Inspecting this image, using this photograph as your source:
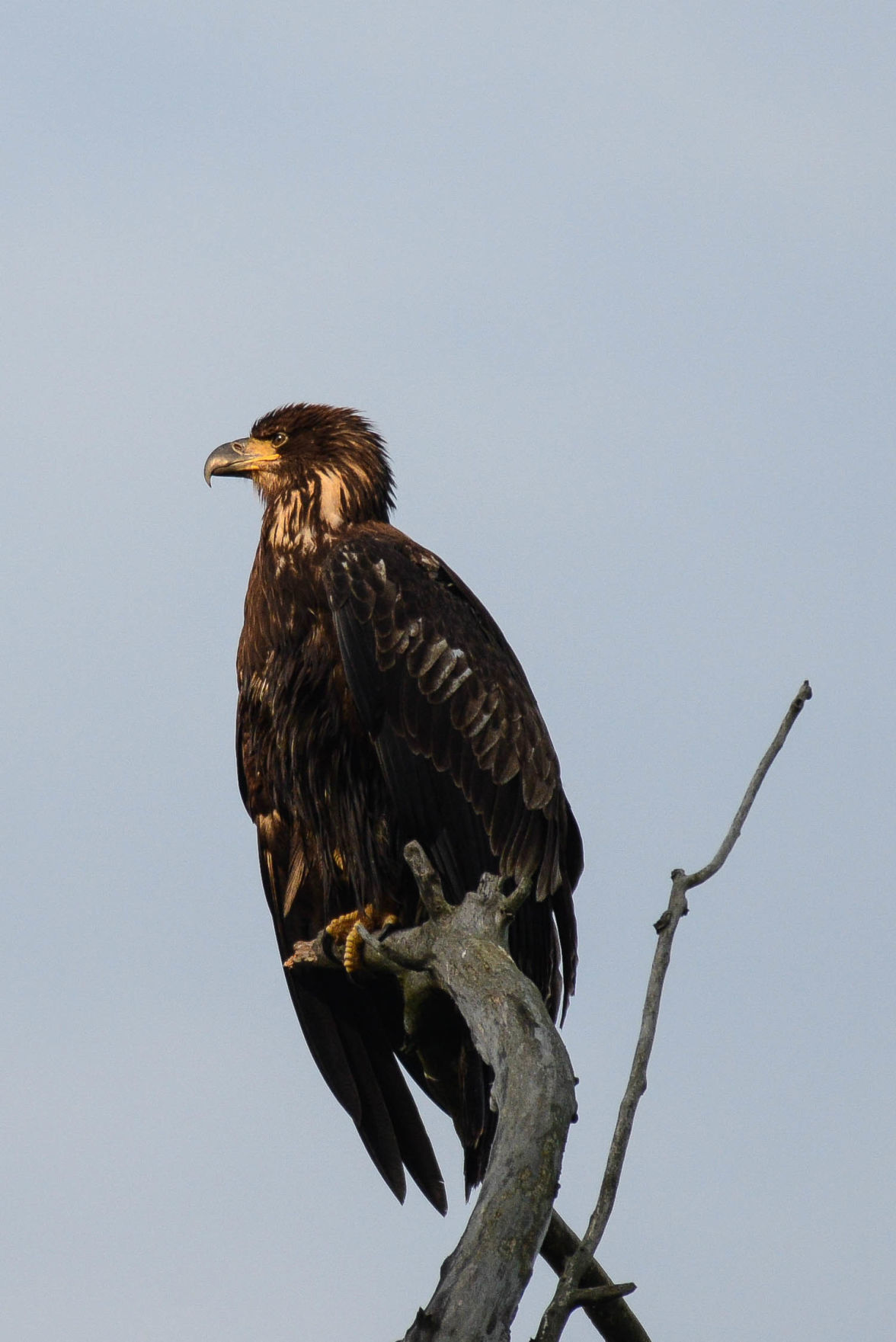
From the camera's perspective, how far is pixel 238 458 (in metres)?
7.33

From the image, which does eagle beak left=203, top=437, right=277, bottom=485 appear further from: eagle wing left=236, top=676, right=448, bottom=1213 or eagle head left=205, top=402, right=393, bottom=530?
eagle wing left=236, top=676, right=448, bottom=1213

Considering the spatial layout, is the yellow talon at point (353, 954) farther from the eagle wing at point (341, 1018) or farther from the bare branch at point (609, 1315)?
the bare branch at point (609, 1315)

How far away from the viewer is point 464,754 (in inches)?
241

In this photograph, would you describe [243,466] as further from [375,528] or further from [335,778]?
[335,778]

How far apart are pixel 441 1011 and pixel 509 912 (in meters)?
0.83

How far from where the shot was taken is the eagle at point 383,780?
6.03m

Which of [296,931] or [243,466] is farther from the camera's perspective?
[243,466]

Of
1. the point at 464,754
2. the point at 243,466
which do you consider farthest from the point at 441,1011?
the point at 243,466

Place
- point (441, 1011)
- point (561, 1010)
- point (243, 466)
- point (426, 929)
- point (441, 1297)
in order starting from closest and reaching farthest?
point (441, 1297)
point (426, 929)
point (441, 1011)
point (561, 1010)
point (243, 466)

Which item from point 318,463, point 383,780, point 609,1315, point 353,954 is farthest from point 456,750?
point 609,1315

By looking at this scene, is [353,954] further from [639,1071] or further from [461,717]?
[639,1071]

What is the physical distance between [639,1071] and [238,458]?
4.67 metres

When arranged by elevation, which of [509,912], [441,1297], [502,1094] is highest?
[509,912]

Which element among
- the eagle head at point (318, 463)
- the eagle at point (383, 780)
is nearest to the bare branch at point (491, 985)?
the eagle at point (383, 780)
